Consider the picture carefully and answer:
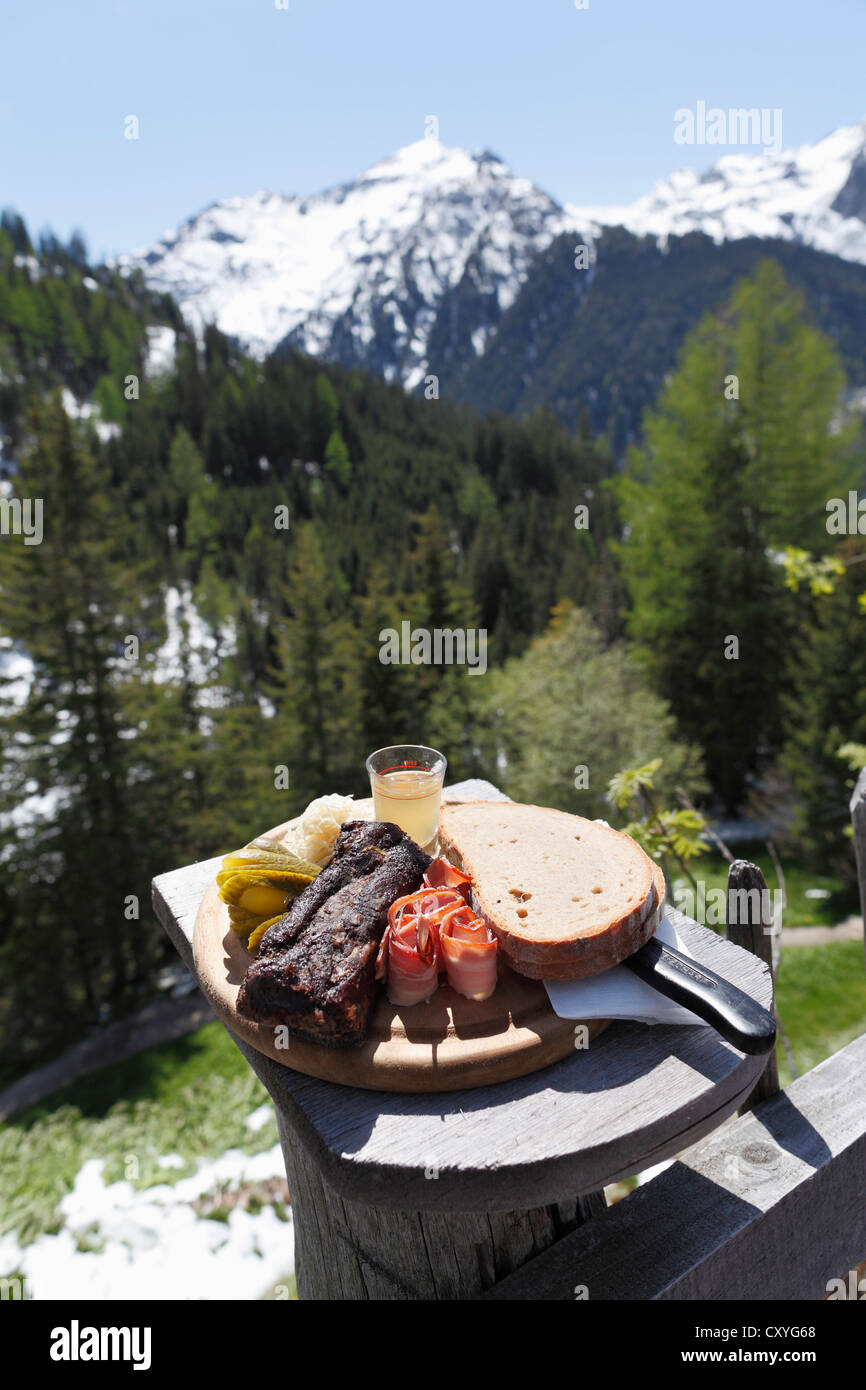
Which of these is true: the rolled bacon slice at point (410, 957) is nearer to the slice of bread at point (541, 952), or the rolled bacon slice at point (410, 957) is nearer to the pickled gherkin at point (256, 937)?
the slice of bread at point (541, 952)

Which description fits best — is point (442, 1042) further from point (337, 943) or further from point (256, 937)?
point (256, 937)

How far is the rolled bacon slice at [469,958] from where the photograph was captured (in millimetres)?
1691

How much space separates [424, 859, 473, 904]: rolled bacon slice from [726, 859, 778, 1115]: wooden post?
2.63ft

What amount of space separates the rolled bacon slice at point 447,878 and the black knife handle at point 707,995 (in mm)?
450

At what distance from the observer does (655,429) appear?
27031 mm

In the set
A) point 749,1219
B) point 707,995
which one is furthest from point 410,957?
point 749,1219

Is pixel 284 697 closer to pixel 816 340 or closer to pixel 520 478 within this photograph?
pixel 816 340

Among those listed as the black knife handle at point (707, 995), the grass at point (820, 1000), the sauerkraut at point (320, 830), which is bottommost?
the grass at point (820, 1000)

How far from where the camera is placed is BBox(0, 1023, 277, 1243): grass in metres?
10.4

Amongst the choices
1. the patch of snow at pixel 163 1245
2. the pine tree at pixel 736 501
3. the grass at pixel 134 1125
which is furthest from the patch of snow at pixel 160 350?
the patch of snow at pixel 163 1245

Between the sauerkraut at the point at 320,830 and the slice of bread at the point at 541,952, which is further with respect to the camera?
the sauerkraut at the point at 320,830

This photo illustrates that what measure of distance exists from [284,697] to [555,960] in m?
25.1

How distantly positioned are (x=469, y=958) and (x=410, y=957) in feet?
0.39
